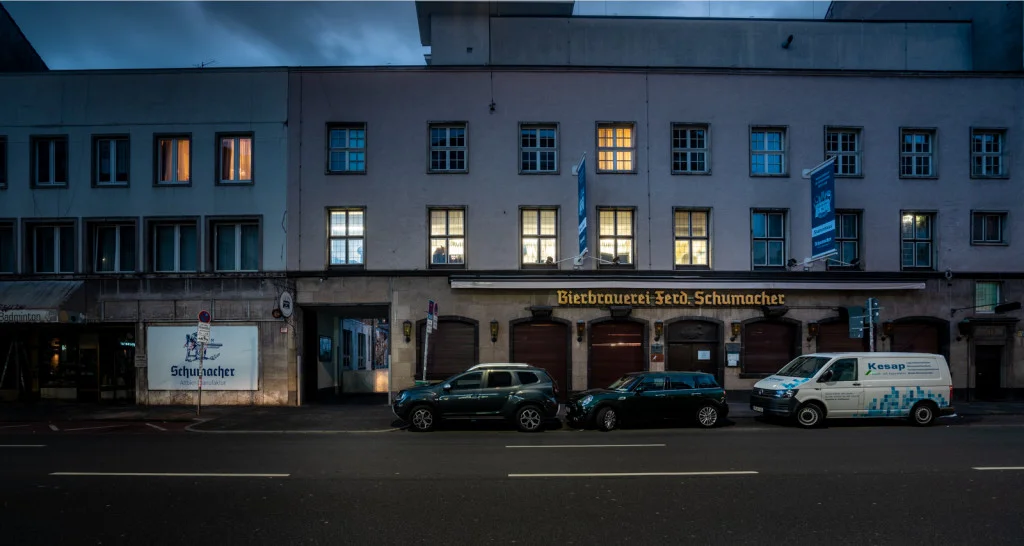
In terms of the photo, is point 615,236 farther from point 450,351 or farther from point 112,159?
point 112,159

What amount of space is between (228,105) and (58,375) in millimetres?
10751

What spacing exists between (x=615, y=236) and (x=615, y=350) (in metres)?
3.77

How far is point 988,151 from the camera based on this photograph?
2427cm

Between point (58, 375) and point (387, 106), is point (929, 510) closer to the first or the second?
point (387, 106)

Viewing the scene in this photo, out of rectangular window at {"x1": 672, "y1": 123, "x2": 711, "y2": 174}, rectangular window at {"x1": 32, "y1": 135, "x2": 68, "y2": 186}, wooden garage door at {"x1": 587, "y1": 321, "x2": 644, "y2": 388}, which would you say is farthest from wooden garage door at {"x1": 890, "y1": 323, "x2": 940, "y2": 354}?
rectangular window at {"x1": 32, "y1": 135, "x2": 68, "y2": 186}

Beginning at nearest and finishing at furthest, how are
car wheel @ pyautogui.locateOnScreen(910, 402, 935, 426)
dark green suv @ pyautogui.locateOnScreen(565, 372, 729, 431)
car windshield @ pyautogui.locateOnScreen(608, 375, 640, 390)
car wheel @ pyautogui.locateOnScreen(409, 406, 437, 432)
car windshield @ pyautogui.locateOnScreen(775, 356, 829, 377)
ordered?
car wheel @ pyautogui.locateOnScreen(409, 406, 437, 432), dark green suv @ pyautogui.locateOnScreen(565, 372, 729, 431), car windshield @ pyautogui.locateOnScreen(608, 375, 640, 390), car wheel @ pyautogui.locateOnScreen(910, 402, 935, 426), car windshield @ pyautogui.locateOnScreen(775, 356, 829, 377)

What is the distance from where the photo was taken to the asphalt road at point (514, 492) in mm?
7246

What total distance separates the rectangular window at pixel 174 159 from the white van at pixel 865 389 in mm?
19249

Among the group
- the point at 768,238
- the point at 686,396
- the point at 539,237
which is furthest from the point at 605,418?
the point at 768,238

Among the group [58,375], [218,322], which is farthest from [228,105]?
[58,375]

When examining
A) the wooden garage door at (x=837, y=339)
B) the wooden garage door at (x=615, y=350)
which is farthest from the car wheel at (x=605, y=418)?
the wooden garage door at (x=837, y=339)

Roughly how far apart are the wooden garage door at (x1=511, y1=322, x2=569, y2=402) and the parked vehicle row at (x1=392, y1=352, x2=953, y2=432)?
5.25 meters

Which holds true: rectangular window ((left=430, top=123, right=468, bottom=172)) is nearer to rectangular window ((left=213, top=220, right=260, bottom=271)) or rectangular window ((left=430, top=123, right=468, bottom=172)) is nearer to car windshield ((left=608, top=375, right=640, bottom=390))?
rectangular window ((left=213, top=220, right=260, bottom=271))

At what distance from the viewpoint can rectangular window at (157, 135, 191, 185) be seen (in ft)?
76.0
